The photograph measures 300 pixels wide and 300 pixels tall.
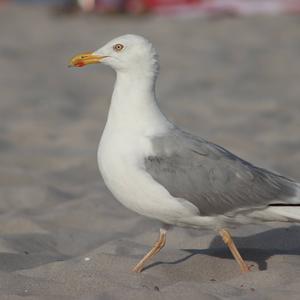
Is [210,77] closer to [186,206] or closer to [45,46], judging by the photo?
[45,46]

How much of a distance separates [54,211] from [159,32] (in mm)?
10098

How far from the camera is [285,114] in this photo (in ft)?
32.4

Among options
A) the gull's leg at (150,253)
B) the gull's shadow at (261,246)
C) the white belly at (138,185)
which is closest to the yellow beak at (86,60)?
the white belly at (138,185)

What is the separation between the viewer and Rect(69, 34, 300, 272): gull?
464cm

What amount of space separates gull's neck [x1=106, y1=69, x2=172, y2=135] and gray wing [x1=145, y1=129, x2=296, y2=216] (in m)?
0.11

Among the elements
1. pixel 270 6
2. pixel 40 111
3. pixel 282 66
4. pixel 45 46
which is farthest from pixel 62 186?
pixel 270 6

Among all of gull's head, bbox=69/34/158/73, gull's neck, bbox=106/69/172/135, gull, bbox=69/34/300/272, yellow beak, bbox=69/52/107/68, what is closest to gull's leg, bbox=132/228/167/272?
gull, bbox=69/34/300/272

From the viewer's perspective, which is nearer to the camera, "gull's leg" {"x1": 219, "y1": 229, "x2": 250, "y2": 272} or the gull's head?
"gull's leg" {"x1": 219, "y1": 229, "x2": 250, "y2": 272}

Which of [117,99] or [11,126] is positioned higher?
[117,99]

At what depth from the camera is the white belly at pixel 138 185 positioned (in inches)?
182

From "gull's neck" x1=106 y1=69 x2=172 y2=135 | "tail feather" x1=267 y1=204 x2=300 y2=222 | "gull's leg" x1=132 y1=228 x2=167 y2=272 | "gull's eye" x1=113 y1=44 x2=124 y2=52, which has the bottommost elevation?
"gull's leg" x1=132 y1=228 x2=167 y2=272

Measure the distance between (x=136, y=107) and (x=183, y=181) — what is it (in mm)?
477

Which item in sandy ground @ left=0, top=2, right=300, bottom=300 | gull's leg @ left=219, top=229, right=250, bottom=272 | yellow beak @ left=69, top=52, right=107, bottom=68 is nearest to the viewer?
sandy ground @ left=0, top=2, right=300, bottom=300

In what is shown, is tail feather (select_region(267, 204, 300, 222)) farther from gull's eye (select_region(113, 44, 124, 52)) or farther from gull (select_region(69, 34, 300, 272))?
gull's eye (select_region(113, 44, 124, 52))
